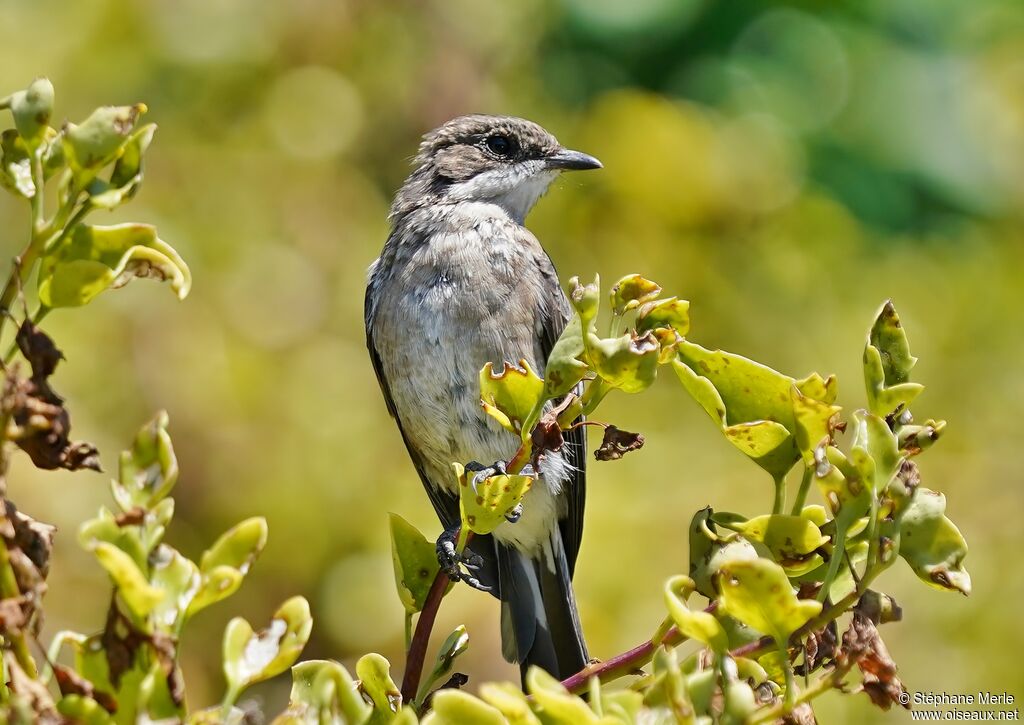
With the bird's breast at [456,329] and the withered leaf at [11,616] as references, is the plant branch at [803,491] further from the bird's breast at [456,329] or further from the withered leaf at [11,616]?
the bird's breast at [456,329]

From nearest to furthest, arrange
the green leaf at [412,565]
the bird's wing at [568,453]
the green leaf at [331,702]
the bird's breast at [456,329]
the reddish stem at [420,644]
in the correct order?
the green leaf at [331,702]
the reddish stem at [420,644]
the green leaf at [412,565]
the bird's breast at [456,329]
the bird's wing at [568,453]

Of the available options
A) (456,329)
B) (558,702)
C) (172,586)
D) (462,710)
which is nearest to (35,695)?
(172,586)

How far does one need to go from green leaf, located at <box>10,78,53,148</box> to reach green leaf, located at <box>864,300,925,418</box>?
1078 mm

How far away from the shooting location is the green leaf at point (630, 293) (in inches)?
72.4

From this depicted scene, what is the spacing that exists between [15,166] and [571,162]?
347cm

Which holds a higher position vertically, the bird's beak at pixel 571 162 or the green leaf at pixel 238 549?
the bird's beak at pixel 571 162

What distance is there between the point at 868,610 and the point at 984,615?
3.25 metres

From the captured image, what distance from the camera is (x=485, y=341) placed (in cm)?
426

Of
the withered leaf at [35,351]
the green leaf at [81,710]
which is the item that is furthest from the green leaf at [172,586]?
the withered leaf at [35,351]

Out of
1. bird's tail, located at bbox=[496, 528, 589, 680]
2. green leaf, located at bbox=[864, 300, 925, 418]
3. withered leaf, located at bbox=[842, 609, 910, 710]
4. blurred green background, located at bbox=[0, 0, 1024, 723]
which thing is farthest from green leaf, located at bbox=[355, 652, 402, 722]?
blurred green background, located at bbox=[0, 0, 1024, 723]

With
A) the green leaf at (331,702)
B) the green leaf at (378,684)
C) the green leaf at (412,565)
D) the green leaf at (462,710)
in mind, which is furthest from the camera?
the green leaf at (412,565)

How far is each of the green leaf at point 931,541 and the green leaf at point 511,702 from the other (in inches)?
21.1

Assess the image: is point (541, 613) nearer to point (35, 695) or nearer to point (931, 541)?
point (931, 541)

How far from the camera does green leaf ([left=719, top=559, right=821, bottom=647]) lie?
1.53m
